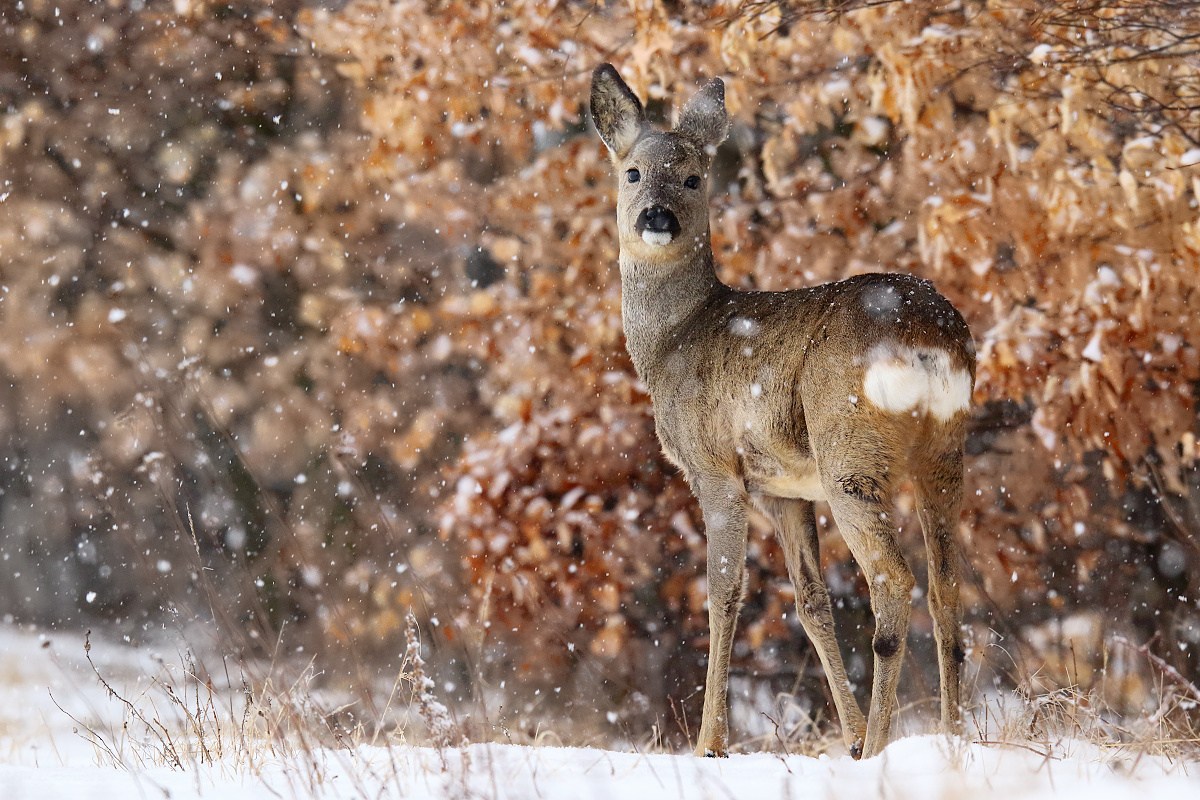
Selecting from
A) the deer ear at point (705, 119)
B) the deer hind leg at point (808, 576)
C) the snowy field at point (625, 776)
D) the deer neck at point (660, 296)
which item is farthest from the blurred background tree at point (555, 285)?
the deer neck at point (660, 296)

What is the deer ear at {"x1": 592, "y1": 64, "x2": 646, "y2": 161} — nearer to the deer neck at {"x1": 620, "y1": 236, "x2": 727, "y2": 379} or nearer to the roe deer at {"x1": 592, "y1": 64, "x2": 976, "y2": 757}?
the roe deer at {"x1": 592, "y1": 64, "x2": 976, "y2": 757}

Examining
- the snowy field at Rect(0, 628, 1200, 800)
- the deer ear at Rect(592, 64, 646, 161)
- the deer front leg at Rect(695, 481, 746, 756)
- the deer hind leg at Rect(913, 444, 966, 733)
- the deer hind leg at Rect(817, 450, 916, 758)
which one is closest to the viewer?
the snowy field at Rect(0, 628, 1200, 800)

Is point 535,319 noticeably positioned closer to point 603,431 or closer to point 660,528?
point 603,431

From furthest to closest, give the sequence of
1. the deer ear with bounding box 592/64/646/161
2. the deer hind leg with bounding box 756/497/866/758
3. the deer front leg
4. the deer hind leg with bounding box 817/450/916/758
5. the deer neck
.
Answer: the deer ear with bounding box 592/64/646/161, the deer neck, the deer hind leg with bounding box 756/497/866/758, the deer front leg, the deer hind leg with bounding box 817/450/916/758

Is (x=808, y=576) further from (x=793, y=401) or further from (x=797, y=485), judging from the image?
(x=793, y=401)

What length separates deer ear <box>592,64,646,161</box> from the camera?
5094 millimetres

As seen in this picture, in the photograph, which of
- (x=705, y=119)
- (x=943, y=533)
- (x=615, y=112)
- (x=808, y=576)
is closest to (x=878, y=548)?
(x=943, y=533)

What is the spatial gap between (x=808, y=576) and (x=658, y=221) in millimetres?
1656

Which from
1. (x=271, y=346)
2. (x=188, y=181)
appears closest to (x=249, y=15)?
(x=188, y=181)

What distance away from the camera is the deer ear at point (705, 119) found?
5.11 meters

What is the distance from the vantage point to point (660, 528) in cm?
723

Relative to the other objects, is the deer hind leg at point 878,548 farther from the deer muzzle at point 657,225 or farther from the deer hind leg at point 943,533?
the deer muzzle at point 657,225

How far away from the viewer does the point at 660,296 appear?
5.03m

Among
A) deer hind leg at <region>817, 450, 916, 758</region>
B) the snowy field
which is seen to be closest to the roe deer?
deer hind leg at <region>817, 450, 916, 758</region>
